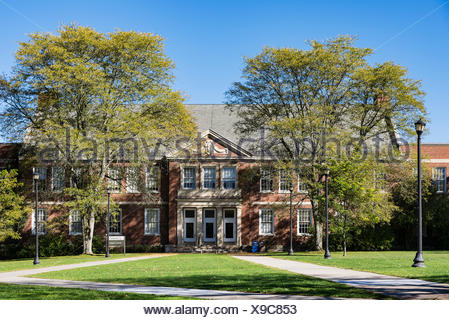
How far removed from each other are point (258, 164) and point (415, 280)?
2885 cm

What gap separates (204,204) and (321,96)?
12992 millimetres

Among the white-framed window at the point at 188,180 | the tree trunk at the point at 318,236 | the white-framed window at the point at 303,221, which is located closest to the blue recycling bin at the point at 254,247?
the white-framed window at the point at 303,221

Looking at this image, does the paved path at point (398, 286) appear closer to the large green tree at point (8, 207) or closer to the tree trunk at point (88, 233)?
the tree trunk at point (88, 233)

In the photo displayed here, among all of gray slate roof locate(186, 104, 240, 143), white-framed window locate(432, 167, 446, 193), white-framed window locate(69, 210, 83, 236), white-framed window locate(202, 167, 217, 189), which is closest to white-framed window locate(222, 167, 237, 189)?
white-framed window locate(202, 167, 217, 189)

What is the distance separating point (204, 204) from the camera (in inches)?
1693

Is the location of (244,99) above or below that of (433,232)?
above

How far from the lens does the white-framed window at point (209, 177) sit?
43906 millimetres

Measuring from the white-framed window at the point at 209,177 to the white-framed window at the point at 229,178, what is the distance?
820 mm

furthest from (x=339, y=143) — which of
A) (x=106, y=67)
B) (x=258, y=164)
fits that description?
(x=106, y=67)

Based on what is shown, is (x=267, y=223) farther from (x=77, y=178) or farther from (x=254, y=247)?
(x=77, y=178)

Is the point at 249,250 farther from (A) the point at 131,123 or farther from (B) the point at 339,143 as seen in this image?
(A) the point at 131,123

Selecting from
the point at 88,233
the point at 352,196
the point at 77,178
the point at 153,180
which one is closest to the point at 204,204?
the point at 153,180

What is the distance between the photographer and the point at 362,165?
104ft

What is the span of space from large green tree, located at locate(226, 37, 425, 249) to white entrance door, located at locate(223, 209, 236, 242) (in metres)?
7.11
